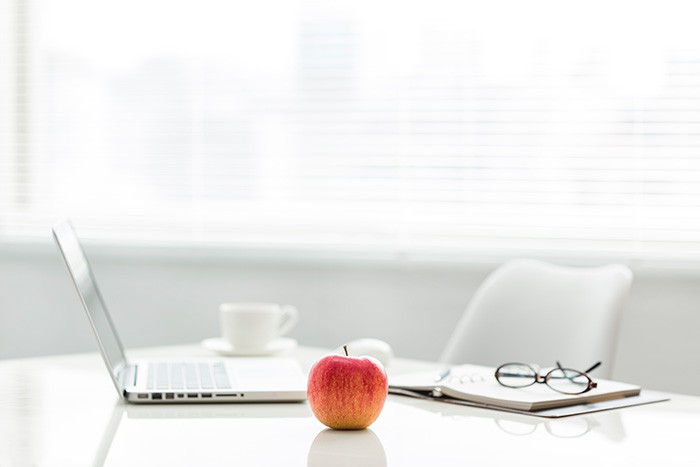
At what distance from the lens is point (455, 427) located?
1175 mm

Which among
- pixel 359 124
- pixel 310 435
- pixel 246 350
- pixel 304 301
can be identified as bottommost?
pixel 304 301

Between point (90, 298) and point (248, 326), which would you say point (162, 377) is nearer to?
point (90, 298)

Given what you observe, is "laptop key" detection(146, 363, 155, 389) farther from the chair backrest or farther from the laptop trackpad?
the chair backrest

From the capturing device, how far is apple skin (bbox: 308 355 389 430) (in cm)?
110

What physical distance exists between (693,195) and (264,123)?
1.23 m

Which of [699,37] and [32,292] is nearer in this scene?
[699,37]

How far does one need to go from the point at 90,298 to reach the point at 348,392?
506 mm

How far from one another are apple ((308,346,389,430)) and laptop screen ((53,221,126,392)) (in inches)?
13.2

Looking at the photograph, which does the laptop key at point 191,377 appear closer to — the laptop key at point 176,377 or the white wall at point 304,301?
the laptop key at point 176,377

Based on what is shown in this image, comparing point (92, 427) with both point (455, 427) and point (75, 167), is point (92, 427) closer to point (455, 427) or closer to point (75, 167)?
point (455, 427)

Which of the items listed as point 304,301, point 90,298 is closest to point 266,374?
point 90,298

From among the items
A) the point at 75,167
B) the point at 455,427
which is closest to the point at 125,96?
the point at 75,167

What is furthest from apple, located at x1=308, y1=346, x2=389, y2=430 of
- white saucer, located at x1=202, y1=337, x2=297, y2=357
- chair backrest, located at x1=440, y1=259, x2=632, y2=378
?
chair backrest, located at x1=440, y1=259, x2=632, y2=378

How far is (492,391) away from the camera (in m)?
1.36
